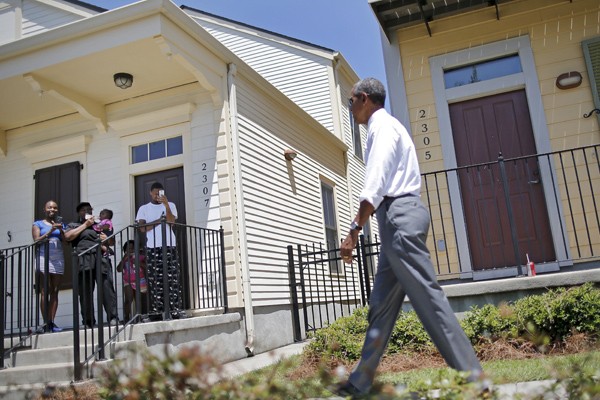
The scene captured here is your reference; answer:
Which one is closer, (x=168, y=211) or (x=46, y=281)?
(x=46, y=281)

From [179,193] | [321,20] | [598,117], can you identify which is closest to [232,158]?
[179,193]

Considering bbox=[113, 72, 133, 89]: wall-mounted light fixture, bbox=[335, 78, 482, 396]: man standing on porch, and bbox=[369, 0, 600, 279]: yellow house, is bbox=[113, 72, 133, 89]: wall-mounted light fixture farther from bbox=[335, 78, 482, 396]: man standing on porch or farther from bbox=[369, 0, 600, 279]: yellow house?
bbox=[335, 78, 482, 396]: man standing on porch

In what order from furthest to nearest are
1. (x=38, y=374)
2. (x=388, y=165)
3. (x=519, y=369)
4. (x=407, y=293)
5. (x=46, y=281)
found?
(x=46, y=281), (x=38, y=374), (x=519, y=369), (x=388, y=165), (x=407, y=293)

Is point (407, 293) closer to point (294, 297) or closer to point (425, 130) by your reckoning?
point (425, 130)

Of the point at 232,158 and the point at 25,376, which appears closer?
the point at 25,376

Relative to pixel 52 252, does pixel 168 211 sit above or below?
above

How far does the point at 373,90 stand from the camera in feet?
10.5

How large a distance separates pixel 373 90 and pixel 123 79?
4881mm

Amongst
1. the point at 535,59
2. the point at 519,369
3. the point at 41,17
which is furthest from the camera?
the point at 41,17

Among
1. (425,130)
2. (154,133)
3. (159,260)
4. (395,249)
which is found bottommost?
(395,249)

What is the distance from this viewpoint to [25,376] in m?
5.29

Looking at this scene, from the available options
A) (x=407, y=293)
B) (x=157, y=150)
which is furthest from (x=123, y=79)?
(x=407, y=293)

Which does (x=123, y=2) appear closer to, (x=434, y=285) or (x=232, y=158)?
(x=232, y=158)

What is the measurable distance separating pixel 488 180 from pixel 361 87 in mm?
3891
